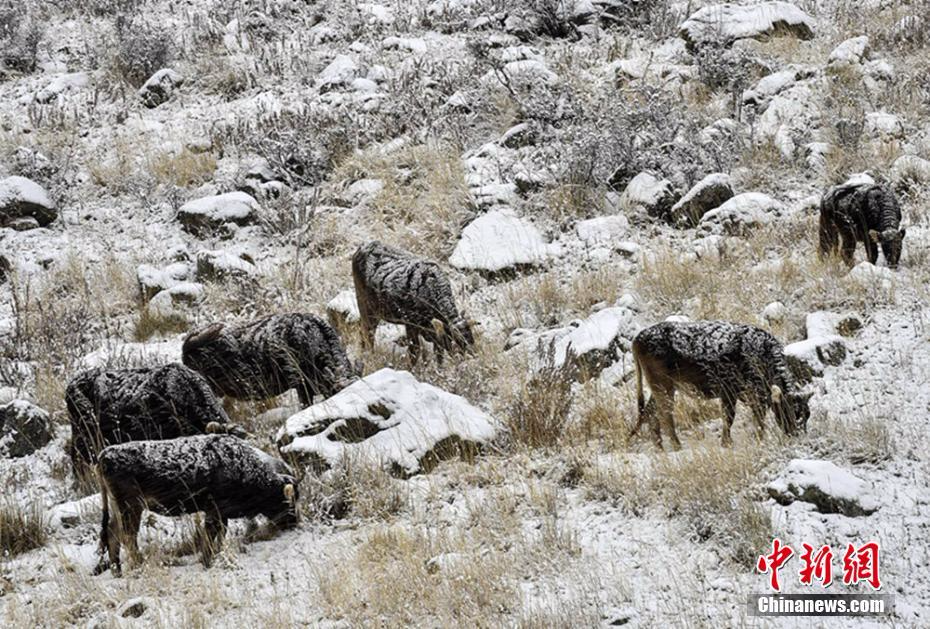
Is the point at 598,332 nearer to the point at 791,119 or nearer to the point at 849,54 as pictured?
the point at 791,119

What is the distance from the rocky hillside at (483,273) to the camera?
5.44 metres

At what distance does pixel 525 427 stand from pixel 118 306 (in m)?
5.44

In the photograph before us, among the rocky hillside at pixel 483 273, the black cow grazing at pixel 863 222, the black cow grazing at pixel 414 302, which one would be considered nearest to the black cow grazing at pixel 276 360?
the rocky hillside at pixel 483 273

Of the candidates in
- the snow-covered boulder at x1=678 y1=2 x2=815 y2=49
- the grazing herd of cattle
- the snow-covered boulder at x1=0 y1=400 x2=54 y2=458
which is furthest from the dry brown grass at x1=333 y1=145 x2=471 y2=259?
the snow-covered boulder at x1=0 y1=400 x2=54 y2=458

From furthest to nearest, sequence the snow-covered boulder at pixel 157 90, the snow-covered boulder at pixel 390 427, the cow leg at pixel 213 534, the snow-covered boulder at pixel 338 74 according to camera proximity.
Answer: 1. the snow-covered boulder at pixel 157 90
2. the snow-covered boulder at pixel 338 74
3. the snow-covered boulder at pixel 390 427
4. the cow leg at pixel 213 534

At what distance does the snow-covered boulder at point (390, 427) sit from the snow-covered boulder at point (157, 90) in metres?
9.32

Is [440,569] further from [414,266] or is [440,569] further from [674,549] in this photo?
[414,266]

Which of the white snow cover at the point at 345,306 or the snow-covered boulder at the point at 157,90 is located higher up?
the snow-covered boulder at the point at 157,90

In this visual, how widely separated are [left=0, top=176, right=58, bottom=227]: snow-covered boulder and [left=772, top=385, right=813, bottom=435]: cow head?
9.45 m

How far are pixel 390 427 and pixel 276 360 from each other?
129 centimetres

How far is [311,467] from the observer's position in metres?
6.62

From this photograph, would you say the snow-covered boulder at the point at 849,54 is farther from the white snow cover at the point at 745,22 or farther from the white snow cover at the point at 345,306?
the white snow cover at the point at 345,306
